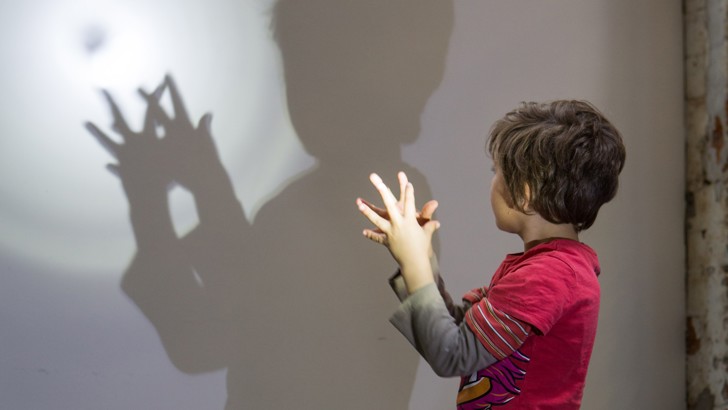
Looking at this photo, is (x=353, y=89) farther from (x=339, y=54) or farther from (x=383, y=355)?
(x=383, y=355)

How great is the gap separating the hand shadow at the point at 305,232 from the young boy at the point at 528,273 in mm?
434

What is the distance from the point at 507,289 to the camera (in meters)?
1.06

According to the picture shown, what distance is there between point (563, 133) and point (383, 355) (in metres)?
0.82

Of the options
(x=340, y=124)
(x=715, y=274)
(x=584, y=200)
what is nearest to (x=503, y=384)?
(x=584, y=200)

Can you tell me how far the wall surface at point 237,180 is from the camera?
130 cm

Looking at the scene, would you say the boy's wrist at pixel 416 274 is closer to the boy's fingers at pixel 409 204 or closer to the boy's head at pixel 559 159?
the boy's fingers at pixel 409 204

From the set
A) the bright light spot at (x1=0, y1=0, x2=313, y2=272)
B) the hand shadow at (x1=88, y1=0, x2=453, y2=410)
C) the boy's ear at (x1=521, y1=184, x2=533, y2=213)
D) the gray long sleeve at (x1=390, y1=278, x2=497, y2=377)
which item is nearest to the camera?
the gray long sleeve at (x1=390, y1=278, x2=497, y2=377)

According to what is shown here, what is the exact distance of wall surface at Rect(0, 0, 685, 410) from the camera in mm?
1299

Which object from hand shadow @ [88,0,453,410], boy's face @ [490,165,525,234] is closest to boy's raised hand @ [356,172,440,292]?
boy's face @ [490,165,525,234]

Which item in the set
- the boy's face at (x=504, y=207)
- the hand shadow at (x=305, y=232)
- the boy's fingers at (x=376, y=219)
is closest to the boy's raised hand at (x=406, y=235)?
the boy's fingers at (x=376, y=219)

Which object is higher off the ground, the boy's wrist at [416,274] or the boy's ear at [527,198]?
the boy's ear at [527,198]

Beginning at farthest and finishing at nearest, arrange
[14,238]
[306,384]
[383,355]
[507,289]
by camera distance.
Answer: [383,355]
[306,384]
[14,238]
[507,289]

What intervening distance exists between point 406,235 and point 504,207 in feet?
0.60

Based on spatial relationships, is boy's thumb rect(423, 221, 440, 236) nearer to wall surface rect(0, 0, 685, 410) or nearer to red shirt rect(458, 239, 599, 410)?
red shirt rect(458, 239, 599, 410)
